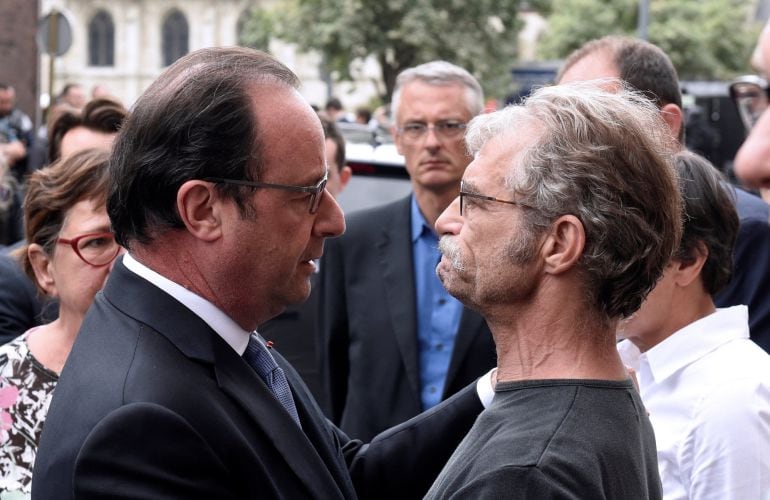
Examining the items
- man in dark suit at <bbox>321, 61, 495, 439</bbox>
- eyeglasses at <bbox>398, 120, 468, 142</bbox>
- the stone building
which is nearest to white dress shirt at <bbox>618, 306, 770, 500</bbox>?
man in dark suit at <bbox>321, 61, 495, 439</bbox>

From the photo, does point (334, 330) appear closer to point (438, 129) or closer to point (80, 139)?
point (438, 129)

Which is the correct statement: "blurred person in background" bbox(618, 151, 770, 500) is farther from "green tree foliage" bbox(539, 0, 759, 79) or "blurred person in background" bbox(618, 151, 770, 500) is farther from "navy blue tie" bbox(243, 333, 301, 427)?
"green tree foliage" bbox(539, 0, 759, 79)

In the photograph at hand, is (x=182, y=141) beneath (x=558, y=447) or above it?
above

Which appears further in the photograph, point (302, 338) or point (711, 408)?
point (302, 338)

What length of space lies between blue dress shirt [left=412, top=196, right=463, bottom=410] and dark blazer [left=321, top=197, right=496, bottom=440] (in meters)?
0.04

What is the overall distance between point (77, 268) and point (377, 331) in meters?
1.39

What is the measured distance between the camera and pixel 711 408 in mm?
2705

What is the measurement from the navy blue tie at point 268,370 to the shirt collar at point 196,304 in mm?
116

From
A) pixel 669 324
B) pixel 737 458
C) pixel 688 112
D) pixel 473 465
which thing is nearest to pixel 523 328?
pixel 473 465

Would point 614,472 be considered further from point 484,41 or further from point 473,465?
point 484,41

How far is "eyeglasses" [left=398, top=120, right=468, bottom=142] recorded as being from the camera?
190 inches

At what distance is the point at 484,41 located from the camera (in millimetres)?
32969

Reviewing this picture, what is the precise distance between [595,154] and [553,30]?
4881cm

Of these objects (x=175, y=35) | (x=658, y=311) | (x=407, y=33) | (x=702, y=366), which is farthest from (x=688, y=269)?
(x=175, y=35)
